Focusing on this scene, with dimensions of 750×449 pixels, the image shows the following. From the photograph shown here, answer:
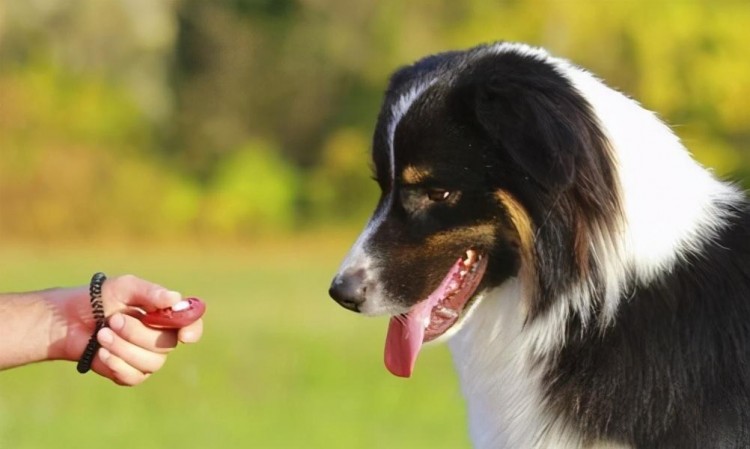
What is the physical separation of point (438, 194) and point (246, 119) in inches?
912

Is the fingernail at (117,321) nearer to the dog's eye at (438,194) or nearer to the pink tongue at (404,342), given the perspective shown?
the pink tongue at (404,342)

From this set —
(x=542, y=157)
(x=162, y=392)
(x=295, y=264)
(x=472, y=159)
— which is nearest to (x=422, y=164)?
(x=472, y=159)

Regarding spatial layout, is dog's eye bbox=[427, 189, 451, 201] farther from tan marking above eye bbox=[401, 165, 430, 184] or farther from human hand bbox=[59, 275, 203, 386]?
human hand bbox=[59, 275, 203, 386]

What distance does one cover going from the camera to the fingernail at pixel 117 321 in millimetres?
3520

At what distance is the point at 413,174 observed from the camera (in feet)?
12.9

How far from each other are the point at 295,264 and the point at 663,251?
58.1 feet

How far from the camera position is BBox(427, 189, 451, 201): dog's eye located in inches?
153

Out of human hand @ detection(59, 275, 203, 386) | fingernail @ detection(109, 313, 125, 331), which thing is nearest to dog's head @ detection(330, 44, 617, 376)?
human hand @ detection(59, 275, 203, 386)

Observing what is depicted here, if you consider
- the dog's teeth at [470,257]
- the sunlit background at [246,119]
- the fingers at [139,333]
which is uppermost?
the dog's teeth at [470,257]

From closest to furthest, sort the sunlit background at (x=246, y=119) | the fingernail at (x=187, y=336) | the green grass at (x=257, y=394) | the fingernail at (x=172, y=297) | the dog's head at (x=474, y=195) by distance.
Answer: the fingernail at (x=172, y=297)
the fingernail at (x=187, y=336)
the dog's head at (x=474, y=195)
the green grass at (x=257, y=394)
the sunlit background at (x=246, y=119)

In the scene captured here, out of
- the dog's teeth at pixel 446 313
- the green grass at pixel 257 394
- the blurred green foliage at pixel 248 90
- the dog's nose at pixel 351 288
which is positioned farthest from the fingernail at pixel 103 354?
the blurred green foliage at pixel 248 90

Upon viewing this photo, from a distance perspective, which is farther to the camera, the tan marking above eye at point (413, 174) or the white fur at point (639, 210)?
the tan marking above eye at point (413, 174)

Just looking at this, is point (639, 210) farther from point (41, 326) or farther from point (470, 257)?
point (41, 326)

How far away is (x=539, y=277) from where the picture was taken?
3.80 metres
